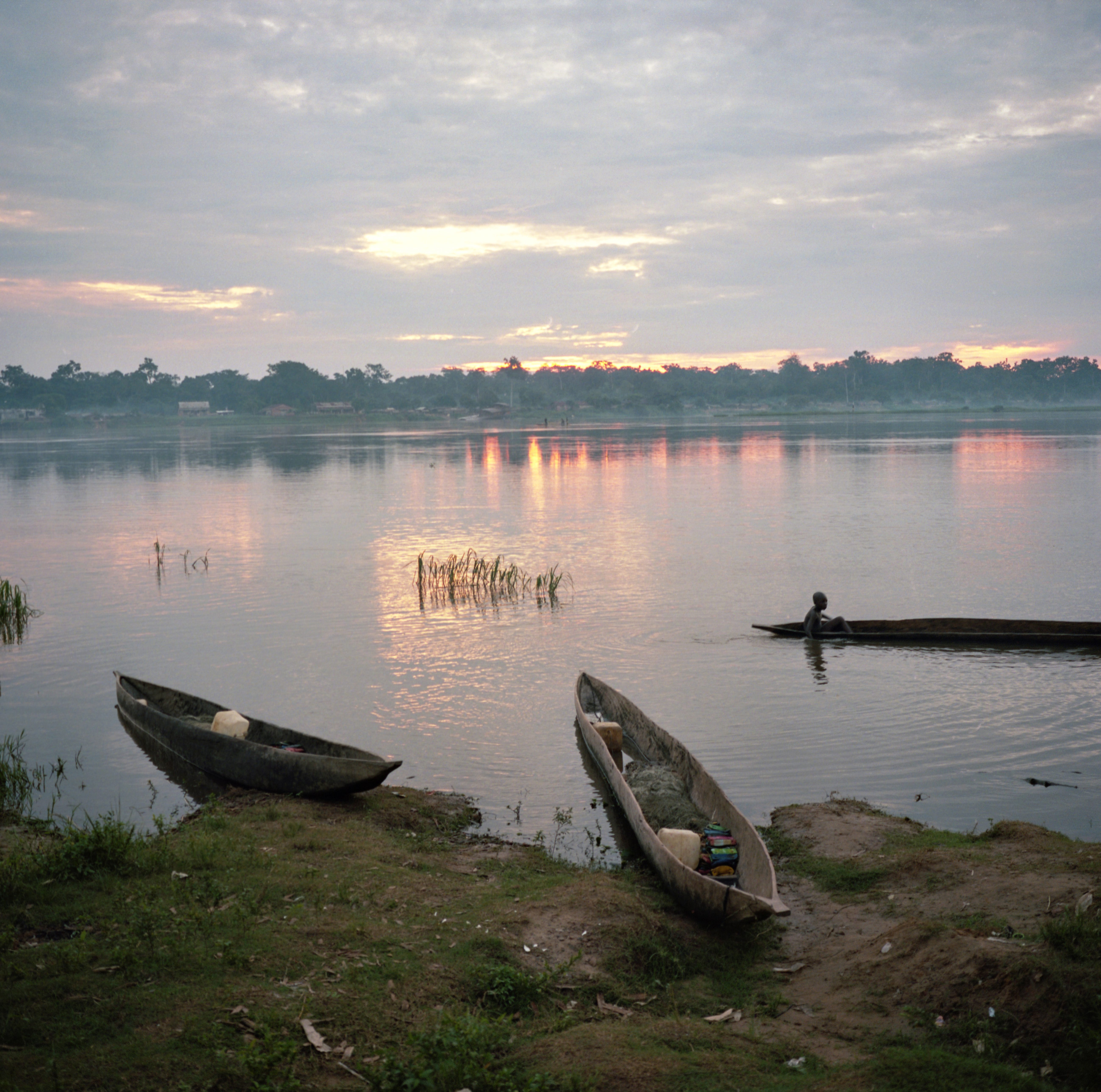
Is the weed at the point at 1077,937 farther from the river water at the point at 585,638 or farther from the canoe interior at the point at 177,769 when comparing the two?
the canoe interior at the point at 177,769

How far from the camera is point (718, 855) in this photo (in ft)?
A: 26.5

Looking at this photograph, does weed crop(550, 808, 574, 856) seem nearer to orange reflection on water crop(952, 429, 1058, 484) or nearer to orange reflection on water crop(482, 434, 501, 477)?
orange reflection on water crop(952, 429, 1058, 484)

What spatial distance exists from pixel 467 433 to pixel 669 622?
121 metres

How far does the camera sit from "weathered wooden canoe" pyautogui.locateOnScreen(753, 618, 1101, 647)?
16.8 metres

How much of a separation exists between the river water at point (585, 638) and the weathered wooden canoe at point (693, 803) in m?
0.61

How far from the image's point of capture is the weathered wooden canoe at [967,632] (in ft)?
55.1

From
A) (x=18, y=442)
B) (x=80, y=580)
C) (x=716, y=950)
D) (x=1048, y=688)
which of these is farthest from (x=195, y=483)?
(x=18, y=442)

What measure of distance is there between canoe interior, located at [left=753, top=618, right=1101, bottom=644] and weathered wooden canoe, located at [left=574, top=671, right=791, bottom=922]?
6.09 meters

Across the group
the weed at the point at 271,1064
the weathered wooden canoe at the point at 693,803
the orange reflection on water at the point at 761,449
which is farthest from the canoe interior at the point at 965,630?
the orange reflection on water at the point at 761,449

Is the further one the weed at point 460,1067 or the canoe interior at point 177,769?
the canoe interior at point 177,769

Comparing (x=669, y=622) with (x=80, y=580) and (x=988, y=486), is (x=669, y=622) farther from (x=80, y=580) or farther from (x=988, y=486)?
(x=988, y=486)

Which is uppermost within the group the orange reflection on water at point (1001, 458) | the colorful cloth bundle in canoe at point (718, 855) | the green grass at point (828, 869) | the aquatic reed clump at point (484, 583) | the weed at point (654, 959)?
the orange reflection on water at point (1001, 458)

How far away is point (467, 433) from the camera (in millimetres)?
139000

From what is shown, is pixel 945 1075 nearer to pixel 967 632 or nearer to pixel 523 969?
pixel 523 969
